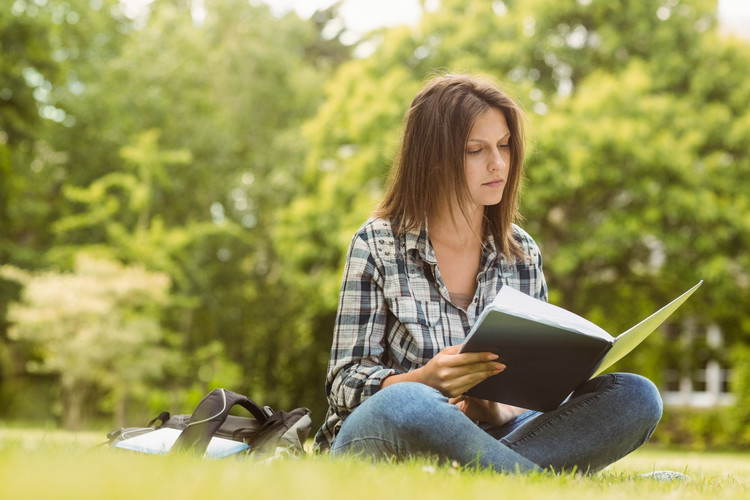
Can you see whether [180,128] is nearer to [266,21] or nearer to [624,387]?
[266,21]

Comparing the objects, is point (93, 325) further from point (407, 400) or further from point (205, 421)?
point (407, 400)

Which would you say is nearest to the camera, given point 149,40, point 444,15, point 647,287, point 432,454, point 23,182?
point 432,454

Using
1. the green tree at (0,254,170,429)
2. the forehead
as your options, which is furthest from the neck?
the green tree at (0,254,170,429)

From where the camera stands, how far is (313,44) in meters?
21.4

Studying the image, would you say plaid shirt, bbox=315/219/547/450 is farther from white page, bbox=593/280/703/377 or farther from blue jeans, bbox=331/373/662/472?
white page, bbox=593/280/703/377

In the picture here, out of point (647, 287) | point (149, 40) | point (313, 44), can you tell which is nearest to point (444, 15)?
point (647, 287)

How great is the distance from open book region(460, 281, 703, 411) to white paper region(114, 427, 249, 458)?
29.2 inches

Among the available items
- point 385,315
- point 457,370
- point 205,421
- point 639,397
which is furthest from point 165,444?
point 639,397

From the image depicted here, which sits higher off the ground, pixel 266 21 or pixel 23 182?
pixel 266 21

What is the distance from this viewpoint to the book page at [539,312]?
6.89 ft

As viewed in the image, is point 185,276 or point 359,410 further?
point 185,276

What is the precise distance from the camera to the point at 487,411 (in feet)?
9.15

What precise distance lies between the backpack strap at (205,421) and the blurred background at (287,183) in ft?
20.4

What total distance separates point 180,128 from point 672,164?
9.60m
